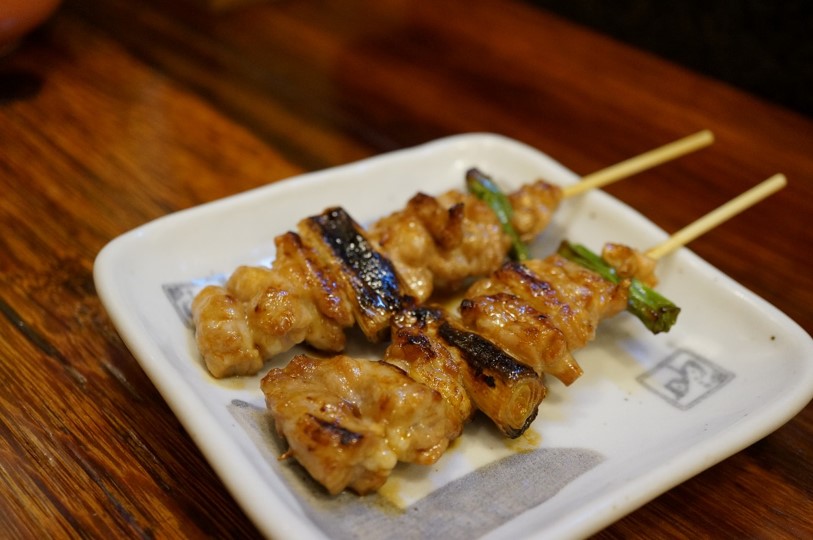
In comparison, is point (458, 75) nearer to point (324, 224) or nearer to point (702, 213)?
point (702, 213)

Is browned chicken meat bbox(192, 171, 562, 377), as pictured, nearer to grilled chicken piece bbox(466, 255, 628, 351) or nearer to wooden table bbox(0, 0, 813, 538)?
grilled chicken piece bbox(466, 255, 628, 351)

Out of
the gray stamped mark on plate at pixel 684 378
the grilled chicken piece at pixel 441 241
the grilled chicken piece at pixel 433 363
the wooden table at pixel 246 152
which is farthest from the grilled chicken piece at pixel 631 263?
the grilled chicken piece at pixel 433 363

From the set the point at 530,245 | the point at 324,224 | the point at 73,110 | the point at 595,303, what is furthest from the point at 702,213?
the point at 73,110

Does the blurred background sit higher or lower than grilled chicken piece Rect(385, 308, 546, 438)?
higher

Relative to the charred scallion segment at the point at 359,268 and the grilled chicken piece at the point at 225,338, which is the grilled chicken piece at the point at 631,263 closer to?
the charred scallion segment at the point at 359,268

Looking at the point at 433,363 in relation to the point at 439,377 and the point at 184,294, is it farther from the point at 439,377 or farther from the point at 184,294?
the point at 184,294

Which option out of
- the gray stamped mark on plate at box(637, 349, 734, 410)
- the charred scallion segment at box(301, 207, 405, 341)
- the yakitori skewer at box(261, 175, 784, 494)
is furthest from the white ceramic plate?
the charred scallion segment at box(301, 207, 405, 341)
